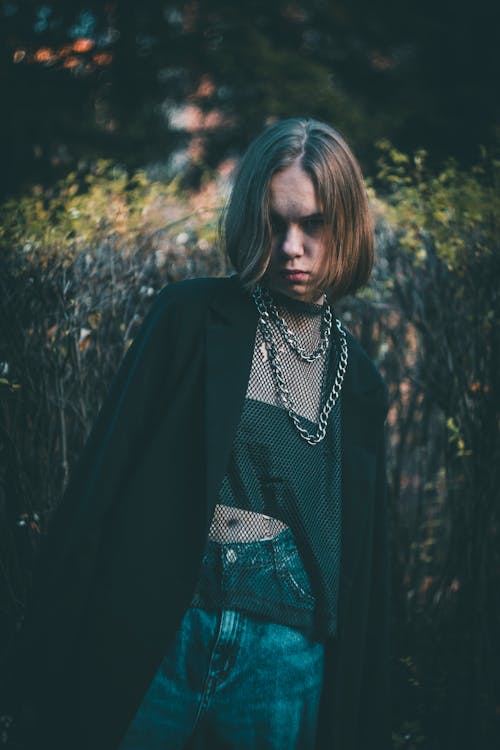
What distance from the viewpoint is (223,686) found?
1510 mm

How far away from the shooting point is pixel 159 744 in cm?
150

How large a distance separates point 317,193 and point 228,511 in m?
0.79

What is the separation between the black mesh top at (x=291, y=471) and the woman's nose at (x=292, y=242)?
0.57ft

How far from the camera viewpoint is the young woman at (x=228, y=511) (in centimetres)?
147

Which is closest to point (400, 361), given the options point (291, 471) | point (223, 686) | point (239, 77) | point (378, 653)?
point (378, 653)

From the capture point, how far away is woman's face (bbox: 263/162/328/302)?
1596 millimetres

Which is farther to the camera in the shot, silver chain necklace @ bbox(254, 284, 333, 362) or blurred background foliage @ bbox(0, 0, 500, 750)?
blurred background foliage @ bbox(0, 0, 500, 750)

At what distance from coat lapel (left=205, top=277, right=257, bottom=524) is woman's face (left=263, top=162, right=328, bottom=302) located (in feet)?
0.40

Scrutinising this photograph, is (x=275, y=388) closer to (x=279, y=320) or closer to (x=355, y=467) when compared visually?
(x=279, y=320)

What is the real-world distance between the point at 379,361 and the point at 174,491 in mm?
2532

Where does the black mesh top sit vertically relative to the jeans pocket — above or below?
above

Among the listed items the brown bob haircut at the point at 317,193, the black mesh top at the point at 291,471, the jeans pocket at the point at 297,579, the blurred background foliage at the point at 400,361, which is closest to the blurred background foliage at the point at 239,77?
the blurred background foliage at the point at 400,361

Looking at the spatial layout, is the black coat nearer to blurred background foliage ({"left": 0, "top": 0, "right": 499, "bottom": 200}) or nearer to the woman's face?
the woman's face

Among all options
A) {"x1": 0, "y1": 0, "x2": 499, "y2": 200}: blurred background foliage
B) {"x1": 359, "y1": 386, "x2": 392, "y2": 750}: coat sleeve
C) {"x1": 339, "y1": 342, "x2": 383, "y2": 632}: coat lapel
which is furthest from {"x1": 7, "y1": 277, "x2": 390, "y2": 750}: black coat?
{"x1": 0, "y1": 0, "x2": 499, "y2": 200}: blurred background foliage
